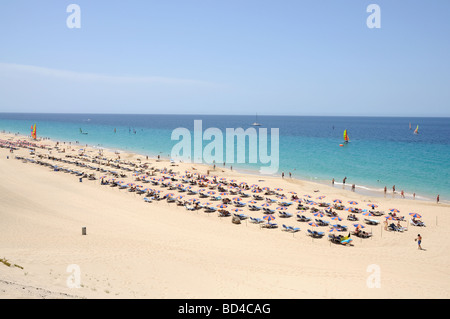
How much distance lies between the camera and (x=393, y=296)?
11.0 meters

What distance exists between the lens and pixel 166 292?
10.2 meters

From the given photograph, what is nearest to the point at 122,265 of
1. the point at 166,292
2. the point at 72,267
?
the point at 72,267

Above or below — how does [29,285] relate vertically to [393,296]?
above

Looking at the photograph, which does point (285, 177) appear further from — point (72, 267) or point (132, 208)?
point (72, 267)

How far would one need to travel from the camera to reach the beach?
10680 millimetres

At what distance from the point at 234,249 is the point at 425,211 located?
18.9m

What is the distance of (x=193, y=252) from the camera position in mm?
15211

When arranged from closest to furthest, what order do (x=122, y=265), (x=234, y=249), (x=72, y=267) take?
(x=72, y=267) < (x=122, y=265) < (x=234, y=249)

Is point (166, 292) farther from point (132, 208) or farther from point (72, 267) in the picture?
point (132, 208)

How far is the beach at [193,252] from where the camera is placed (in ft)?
35.0

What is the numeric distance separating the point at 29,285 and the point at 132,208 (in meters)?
15.7
